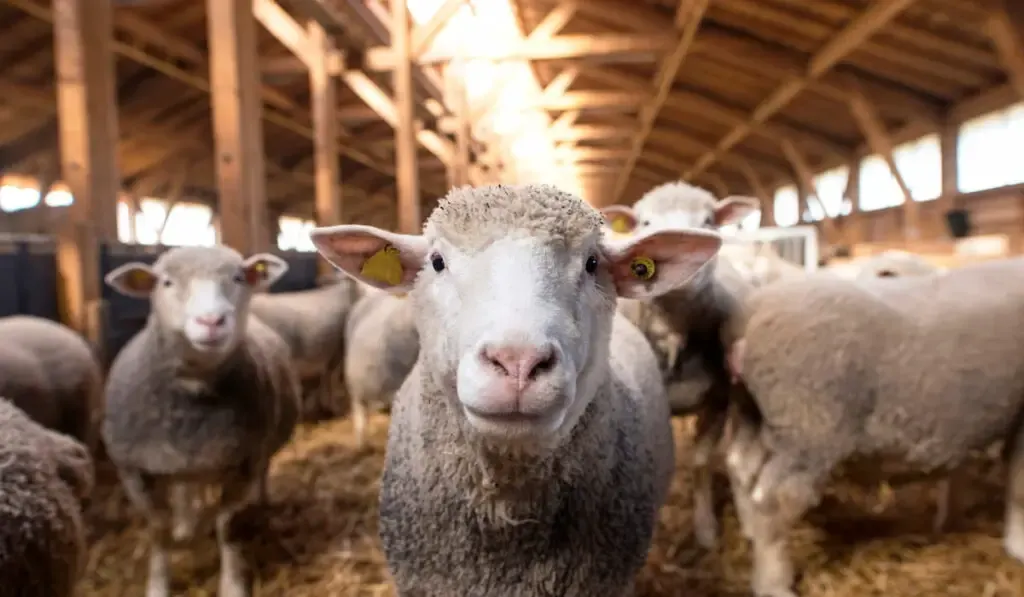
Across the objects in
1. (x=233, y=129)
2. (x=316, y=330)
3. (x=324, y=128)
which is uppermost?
(x=324, y=128)

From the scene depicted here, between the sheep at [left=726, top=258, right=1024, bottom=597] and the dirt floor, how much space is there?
1.14ft

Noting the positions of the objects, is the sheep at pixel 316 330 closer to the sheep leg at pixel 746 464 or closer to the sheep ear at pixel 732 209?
the sheep ear at pixel 732 209

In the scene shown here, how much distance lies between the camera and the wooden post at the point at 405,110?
6383 mm

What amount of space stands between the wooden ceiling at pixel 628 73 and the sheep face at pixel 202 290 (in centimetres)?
238

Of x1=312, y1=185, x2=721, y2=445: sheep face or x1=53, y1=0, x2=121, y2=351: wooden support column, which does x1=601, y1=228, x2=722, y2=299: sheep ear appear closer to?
x1=312, y1=185, x2=721, y2=445: sheep face

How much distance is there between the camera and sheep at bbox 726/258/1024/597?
2590 mm

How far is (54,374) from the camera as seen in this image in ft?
9.70

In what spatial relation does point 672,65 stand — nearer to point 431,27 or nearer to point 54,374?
point 431,27

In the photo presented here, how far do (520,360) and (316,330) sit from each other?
15.1 feet

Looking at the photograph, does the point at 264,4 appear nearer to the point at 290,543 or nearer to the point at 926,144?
the point at 290,543

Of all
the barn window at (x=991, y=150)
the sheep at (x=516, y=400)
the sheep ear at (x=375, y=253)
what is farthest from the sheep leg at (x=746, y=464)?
the barn window at (x=991, y=150)

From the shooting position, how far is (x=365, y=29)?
5.79 m

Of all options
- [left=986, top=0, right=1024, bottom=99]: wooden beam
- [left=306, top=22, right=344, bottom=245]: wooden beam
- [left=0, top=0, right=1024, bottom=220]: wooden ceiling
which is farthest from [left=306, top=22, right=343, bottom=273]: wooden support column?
[left=986, top=0, right=1024, bottom=99]: wooden beam

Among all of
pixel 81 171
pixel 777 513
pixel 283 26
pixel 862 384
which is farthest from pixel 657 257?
pixel 283 26
